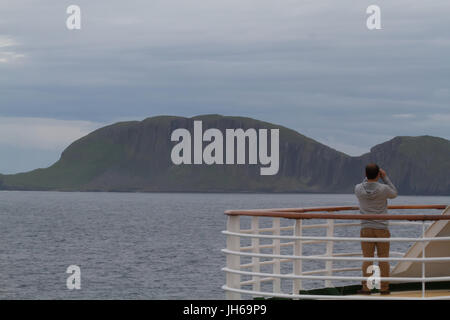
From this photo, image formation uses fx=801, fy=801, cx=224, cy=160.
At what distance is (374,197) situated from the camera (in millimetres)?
10602

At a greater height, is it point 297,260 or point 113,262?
point 297,260

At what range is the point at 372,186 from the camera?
34.9 ft

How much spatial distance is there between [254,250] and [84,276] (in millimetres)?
51063

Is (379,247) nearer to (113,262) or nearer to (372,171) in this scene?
(372,171)

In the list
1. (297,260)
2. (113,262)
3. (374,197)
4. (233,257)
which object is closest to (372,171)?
(374,197)

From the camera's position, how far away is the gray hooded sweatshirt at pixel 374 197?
10523 millimetres

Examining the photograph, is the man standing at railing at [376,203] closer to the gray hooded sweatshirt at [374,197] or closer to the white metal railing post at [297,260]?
the gray hooded sweatshirt at [374,197]

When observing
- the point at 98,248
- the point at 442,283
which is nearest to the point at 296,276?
the point at 442,283

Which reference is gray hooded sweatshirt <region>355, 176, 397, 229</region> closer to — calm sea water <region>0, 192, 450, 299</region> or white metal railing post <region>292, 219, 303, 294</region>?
white metal railing post <region>292, 219, 303, 294</region>

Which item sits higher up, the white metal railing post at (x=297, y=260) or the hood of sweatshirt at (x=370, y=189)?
the hood of sweatshirt at (x=370, y=189)

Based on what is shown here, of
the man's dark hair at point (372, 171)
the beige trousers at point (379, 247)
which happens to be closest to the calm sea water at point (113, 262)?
the beige trousers at point (379, 247)

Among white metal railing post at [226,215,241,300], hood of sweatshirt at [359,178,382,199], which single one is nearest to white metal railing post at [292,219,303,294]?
white metal railing post at [226,215,241,300]

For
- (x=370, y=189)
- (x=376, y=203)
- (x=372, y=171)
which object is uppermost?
(x=372, y=171)
